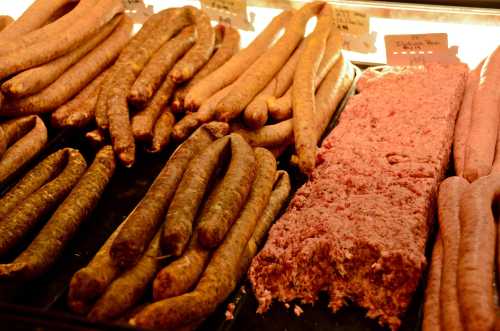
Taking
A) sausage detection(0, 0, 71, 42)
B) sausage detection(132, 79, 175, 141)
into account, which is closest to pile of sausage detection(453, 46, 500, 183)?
sausage detection(132, 79, 175, 141)

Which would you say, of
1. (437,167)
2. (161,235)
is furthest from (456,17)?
Answer: (161,235)

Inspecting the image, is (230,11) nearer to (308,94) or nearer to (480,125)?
(308,94)

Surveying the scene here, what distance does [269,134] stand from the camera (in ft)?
10.3

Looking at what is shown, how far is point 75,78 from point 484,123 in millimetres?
2451

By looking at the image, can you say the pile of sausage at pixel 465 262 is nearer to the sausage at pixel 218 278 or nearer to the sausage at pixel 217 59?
the sausage at pixel 218 278

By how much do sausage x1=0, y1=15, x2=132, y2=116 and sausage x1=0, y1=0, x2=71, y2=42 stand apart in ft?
1.39

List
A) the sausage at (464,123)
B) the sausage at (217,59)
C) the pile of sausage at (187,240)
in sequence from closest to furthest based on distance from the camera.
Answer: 1. the pile of sausage at (187,240)
2. the sausage at (464,123)
3. the sausage at (217,59)

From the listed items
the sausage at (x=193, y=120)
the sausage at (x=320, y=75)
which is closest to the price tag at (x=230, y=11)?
the sausage at (x=320, y=75)

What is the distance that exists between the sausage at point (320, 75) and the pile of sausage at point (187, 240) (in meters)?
0.55

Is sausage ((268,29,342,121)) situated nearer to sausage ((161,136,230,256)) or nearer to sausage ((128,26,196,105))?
sausage ((161,136,230,256))

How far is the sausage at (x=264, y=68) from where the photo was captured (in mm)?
3139

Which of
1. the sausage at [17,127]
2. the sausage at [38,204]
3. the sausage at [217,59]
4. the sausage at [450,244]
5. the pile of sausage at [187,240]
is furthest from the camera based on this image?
the sausage at [217,59]

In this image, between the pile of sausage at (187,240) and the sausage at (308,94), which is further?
the sausage at (308,94)

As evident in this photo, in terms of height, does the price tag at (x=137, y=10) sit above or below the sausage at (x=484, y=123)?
above
